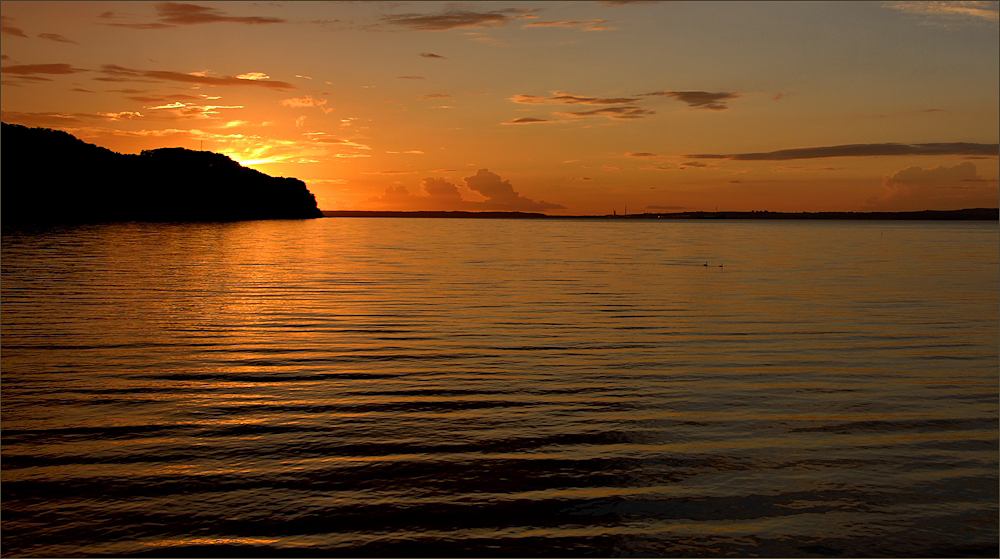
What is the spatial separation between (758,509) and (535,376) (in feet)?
26.2

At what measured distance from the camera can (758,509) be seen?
9602mm

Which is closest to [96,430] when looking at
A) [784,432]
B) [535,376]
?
[535,376]

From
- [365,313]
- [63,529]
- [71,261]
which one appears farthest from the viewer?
[71,261]

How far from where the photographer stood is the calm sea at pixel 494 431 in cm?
891

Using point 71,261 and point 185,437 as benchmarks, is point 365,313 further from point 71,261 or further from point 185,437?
point 71,261

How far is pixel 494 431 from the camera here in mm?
12688

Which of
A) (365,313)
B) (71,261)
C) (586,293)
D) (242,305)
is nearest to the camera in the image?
(365,313)

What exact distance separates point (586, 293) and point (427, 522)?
27032 mm

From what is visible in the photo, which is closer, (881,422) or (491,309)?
(881,422)

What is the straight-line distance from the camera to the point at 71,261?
48.0 m

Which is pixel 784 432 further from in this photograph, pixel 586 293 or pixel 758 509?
pixel 586 293

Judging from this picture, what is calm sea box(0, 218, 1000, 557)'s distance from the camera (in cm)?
891

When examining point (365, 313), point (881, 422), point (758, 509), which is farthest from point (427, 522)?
point (365, 313)

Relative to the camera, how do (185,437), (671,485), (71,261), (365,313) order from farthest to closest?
(71,261) < (365,313) < (185,437) < (671,485)
